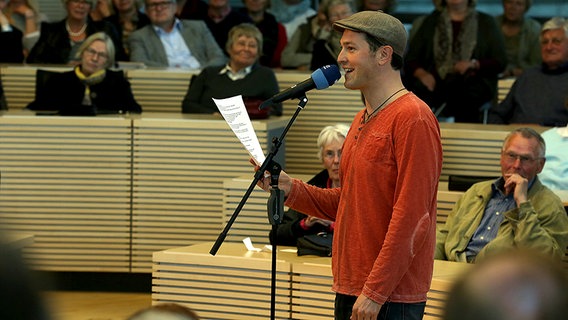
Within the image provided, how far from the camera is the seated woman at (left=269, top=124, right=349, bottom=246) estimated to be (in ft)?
16.7

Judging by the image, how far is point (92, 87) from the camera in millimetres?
7301

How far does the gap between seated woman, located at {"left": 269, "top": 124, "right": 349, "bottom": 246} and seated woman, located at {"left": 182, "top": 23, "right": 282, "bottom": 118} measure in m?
2.03

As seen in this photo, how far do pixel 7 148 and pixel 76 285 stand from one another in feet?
3.32

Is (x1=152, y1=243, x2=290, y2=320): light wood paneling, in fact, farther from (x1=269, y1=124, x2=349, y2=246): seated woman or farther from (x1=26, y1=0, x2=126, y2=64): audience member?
(x1=26, y1=0, x2=126, y2=64): audience member

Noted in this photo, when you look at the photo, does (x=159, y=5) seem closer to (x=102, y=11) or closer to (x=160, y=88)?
(x=160, y=88)

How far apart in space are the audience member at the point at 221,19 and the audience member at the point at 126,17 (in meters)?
0.59

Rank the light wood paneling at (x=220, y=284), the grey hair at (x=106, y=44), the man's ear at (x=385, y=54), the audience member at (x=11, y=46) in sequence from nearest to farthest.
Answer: the man's ear at (x=385, y=54) < the light wood paneling at (x=220, y=284) < the grey hair at (x=106, y=44) < the audience member at (x=11, y=46)

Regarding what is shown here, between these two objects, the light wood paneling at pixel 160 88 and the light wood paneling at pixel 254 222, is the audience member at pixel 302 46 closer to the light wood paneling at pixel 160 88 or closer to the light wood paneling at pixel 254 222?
the light wood paneling at pixel 160 88

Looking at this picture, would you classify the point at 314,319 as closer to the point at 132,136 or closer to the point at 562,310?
the point at 132,136

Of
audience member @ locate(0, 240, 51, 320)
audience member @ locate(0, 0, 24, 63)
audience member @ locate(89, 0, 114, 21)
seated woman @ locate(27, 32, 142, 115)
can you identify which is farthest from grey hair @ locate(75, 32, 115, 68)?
audience member @ locate(0, 240, 51, 320)

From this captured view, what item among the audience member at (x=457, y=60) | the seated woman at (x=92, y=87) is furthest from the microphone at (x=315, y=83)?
the audience member at (x=457, y=60)

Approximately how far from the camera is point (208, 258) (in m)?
4.87

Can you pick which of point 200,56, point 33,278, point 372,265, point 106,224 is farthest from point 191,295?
point 33,278

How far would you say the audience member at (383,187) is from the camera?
2.74 metres
